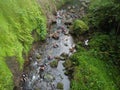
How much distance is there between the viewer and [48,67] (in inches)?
829

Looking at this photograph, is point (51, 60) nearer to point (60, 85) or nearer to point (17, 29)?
point (60, 85)

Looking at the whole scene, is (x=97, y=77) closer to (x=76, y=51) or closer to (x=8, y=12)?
(x=76, y=51)

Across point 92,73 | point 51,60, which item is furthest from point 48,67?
point 92,73

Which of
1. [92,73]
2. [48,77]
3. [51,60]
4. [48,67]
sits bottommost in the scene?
[48,77]

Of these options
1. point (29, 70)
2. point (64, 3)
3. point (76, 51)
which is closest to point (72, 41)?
point (76, 51)

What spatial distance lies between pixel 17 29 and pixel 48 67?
14.5 ft

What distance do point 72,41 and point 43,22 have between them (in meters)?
→ 3.85

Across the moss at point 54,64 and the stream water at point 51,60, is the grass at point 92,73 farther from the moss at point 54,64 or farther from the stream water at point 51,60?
the moss at point 54,64

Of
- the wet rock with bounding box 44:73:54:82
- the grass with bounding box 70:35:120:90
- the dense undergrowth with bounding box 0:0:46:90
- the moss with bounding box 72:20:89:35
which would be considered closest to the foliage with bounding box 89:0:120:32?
the moss with bounding box 72:20:89:35

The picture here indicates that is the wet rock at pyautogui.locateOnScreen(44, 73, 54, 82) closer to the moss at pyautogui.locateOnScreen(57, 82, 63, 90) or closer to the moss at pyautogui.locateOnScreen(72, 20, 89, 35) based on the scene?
the moss at pyautogui.locateOnScreen(57, 82, 63, 90)

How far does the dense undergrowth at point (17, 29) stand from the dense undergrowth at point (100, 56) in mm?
4397

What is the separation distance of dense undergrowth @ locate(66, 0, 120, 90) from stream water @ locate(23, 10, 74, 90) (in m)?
0.92

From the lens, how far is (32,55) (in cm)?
2184

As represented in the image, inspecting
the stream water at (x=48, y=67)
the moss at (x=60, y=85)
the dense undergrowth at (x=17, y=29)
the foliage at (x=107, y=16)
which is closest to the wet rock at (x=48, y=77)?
the stream water at (x=48, y=67)
